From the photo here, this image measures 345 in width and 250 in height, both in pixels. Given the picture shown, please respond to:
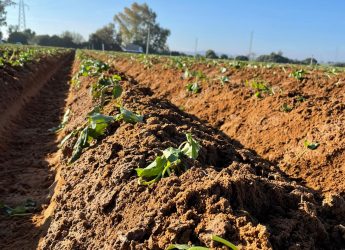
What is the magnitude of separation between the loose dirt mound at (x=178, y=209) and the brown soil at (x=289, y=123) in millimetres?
2014

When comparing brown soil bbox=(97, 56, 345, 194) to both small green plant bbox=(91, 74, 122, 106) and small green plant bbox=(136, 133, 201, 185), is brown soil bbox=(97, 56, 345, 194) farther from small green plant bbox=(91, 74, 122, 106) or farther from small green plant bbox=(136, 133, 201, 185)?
small green plant bbox=(136, 133, 201, 185)

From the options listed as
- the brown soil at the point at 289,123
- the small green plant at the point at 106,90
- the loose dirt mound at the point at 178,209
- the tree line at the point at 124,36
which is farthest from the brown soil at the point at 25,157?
the tree line at the point at 124,36

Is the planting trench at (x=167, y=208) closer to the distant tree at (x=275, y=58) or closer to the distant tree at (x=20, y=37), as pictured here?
the distant tree at (x=275, y=58)

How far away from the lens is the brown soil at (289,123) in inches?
217

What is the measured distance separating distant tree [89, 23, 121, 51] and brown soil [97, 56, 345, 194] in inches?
3207

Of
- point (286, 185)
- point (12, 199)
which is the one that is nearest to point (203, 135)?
point (286, 185)

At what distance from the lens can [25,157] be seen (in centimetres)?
627

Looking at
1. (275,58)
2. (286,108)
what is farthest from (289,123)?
(275,58)

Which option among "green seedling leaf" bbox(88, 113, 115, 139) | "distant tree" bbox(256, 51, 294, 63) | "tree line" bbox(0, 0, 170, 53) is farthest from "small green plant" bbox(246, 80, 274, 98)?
"tree line" bbox(0, 0, 170, 53)

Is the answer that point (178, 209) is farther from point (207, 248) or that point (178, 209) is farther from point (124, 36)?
point (124, 36)

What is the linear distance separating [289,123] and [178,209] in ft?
15.1

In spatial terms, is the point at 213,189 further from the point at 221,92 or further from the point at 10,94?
the point at 10,94

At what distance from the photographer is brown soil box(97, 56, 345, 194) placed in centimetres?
551

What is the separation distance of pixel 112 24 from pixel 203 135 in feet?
325
